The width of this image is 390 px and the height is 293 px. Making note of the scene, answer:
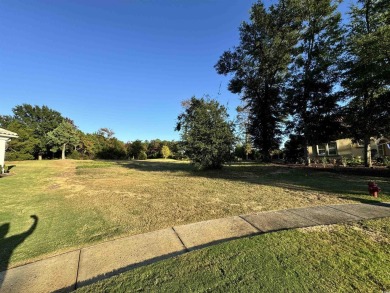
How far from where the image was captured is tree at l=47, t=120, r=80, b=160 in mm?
32219

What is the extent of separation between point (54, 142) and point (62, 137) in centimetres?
132

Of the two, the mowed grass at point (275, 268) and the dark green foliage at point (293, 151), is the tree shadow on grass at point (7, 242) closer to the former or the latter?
the mowed grass at point (275, 268)

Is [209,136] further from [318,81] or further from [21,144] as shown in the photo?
[21,144]

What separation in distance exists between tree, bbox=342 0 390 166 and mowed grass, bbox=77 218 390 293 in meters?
12.2

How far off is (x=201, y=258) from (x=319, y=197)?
4877 millimetres

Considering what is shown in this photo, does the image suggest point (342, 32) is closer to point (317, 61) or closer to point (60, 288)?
point (317, 61)

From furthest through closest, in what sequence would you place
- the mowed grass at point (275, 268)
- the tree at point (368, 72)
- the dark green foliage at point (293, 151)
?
the dark green foliage at point (293, 151)
the tree at point (368, 72)
the mowed grass at point (275, 268)

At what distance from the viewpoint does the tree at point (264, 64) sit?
59.2 feet

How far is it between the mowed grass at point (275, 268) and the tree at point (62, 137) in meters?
36.1

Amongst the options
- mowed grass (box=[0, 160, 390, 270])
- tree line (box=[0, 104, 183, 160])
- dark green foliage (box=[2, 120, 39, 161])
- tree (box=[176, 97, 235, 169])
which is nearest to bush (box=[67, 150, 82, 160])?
tree line (box=[0, 104, 183, 160])

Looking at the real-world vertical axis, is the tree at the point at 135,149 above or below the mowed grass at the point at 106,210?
above

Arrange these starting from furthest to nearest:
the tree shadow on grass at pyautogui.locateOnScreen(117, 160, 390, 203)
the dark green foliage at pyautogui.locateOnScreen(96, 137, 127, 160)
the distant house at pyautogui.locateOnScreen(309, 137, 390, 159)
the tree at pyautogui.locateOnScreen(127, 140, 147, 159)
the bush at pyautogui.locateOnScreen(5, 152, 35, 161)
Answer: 1. the tree at pyautogui.locateOnScreen(127, 140, 147, 159)
2. the dark green foliage at pyautogui.locateOnScreen(96, 137, 127, 160)
3. the bush at pyautogui.locateOnScreen(5, 152, 35, 161)
4. the distant house at pyautogui.locateOnScreen(309, 137, 390, 159)
5. the tree shadow on grass at pyautogui.locateOnScreen(117, 160, 390, 203)

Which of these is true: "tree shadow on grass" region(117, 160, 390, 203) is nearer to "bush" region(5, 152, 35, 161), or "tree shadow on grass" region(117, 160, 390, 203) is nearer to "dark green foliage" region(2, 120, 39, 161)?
"bush" region(5, 152, 35, 161)

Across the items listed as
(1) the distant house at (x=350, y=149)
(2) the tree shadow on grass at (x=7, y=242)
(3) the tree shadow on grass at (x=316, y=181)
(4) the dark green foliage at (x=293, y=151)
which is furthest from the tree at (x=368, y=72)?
(2) the tree shadow on grass at (x=7, y=242)
